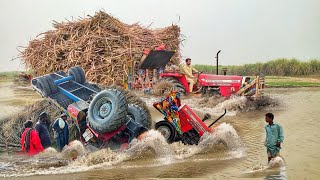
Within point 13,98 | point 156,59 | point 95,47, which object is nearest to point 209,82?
point 156,59

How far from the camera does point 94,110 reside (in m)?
6.22

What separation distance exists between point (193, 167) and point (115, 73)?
20.3 ft

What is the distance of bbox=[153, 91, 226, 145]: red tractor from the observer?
251 inches

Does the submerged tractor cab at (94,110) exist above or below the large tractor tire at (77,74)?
below

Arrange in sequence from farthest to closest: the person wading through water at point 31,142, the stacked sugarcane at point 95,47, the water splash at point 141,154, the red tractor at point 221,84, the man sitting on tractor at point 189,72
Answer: the stacked sugarcane at point 95,47 → the man sitting on tractor at point 189,72 → the red tractor at point 221,84 → the person wading through water at point 31,142 → the water splash at point 141,154

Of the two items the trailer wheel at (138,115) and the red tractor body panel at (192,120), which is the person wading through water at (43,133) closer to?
the trailer wheel at (138,115)

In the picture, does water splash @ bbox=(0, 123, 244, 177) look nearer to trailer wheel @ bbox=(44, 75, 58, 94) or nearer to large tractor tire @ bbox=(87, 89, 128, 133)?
large tractor tire @ bbox=(87, 89, 128, 133)

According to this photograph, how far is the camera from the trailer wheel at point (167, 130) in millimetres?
6457

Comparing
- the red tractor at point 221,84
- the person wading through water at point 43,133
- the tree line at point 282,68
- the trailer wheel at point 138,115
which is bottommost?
the person wading through water at point 43,133

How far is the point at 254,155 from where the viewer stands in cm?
586

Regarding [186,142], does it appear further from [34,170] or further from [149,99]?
[149,99]

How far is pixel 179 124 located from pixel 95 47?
5433 millimetres

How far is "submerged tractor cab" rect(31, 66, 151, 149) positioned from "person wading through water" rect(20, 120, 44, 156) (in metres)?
0.60

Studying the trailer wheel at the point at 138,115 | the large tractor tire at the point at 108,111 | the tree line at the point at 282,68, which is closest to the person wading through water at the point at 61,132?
the large tractor tire at the point at 108,111
